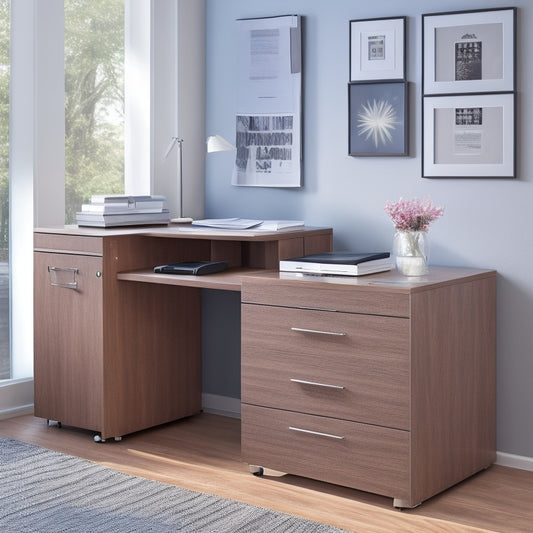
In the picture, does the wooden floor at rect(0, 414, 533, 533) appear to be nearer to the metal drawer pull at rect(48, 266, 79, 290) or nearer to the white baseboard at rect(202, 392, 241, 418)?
the white baseboard at rect(202, 392, 241, 418)

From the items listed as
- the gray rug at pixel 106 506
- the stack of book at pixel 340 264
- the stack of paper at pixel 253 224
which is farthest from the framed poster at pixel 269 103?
the gray rug at pixel 106 506

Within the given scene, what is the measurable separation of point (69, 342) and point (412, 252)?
1403 millimetres

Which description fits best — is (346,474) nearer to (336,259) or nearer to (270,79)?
(336,259)

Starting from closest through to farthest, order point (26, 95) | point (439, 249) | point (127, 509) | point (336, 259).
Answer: point (127, 509), point (336, 259), point (439, 249), point (26, 95)

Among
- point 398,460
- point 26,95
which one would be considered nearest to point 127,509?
point 398,460

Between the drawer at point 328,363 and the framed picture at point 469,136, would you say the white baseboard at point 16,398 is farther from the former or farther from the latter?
the framed picture at point 469,136

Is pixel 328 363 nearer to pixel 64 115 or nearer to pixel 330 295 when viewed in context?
pixel 330 295

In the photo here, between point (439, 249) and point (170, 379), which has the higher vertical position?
point (439, 249)

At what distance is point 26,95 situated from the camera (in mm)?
3736

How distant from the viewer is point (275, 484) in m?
3.05

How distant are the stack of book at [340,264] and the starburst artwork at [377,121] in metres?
0.54

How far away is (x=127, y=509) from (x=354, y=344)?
87 cm

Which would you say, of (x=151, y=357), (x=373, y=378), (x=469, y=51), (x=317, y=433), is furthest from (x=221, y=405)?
(x=469, y=51)

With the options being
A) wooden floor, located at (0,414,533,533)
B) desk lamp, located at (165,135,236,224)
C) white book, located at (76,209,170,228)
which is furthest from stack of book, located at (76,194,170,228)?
wooden floor, located at (0,414,533,533)
